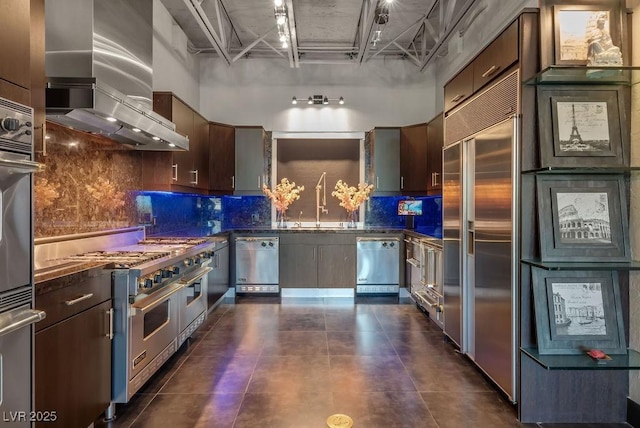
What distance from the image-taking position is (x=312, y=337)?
3578mm

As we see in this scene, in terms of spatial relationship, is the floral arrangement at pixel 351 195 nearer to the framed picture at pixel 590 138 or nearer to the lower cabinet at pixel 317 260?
the lower cabinet at pixel 317 260

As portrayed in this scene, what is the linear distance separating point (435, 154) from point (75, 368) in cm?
414

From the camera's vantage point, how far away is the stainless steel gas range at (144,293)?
220cm

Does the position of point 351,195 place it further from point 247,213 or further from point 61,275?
point 61,275

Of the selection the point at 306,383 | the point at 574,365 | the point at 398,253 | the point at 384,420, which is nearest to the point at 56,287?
the point at 306,383

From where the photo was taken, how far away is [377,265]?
16.9 ft

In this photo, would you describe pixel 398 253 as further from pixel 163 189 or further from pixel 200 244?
pixel 163 189

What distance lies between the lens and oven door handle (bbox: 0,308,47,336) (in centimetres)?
134

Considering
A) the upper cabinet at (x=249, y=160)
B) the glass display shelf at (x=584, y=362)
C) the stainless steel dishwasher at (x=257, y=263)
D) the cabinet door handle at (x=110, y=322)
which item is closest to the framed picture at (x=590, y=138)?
the glass display shelf at (x=584, y=362)

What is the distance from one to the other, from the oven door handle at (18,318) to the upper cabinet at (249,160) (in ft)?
12.7

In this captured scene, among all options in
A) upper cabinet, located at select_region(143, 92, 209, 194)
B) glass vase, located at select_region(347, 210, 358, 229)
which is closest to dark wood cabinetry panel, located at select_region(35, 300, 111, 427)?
upper cabinet, located at select_region(143, 92, 209, 194)

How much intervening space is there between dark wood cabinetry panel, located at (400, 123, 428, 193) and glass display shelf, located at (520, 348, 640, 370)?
10.1 ft

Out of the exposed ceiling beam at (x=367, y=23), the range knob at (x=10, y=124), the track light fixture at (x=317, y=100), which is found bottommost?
the range knob at (x=10, y=124)

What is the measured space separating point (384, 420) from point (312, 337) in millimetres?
1446
